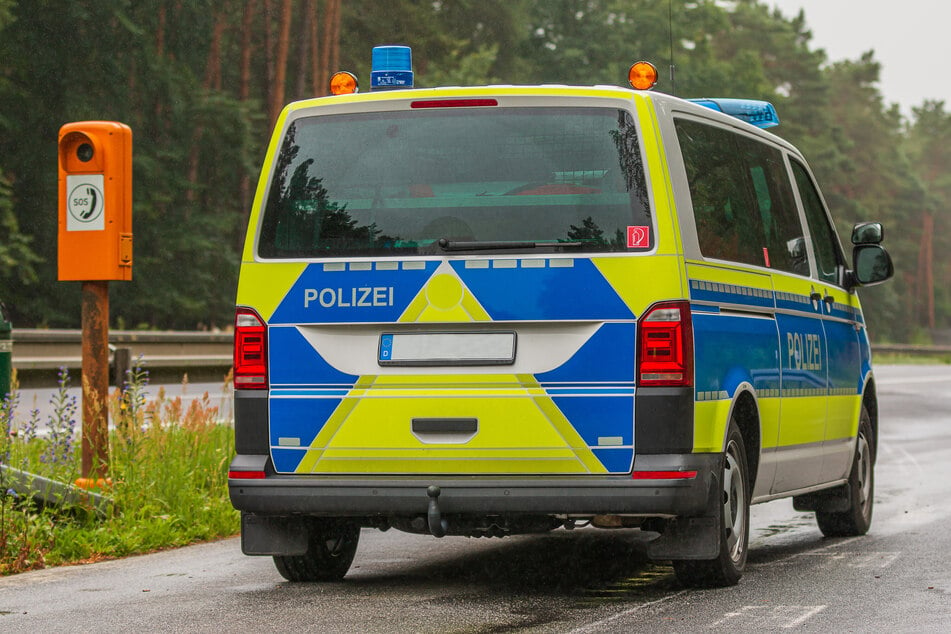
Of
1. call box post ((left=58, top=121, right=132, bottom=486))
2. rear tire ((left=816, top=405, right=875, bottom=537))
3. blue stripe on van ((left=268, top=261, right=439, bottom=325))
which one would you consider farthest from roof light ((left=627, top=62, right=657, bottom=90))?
call box post ((left=58, top=121, right=132, bottom=486))

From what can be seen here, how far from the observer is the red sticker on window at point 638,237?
6555mm

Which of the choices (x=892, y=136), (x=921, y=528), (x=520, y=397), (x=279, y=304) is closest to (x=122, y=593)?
(x=279, y=304)

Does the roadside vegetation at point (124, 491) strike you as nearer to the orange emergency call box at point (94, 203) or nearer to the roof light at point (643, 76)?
the orange emergency call box at point (94, 203)

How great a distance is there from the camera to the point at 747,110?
349 inches

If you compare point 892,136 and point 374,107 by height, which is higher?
point 892,136

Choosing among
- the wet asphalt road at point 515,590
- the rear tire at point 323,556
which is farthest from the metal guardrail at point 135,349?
the rear tire at point 323,556

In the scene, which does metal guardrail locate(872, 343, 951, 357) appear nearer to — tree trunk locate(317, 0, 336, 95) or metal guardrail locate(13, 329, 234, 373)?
tree trunk locate(317, 0, 336, 95)

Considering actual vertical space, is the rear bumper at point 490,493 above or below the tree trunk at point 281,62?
below

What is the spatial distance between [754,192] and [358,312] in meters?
2.31

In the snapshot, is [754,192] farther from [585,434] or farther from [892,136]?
[892,136]

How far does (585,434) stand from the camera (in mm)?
6531

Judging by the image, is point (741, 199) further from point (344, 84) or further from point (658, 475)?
point (344, 84)

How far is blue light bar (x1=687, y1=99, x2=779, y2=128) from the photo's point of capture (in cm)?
873

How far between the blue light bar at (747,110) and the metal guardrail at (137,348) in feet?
21.3
